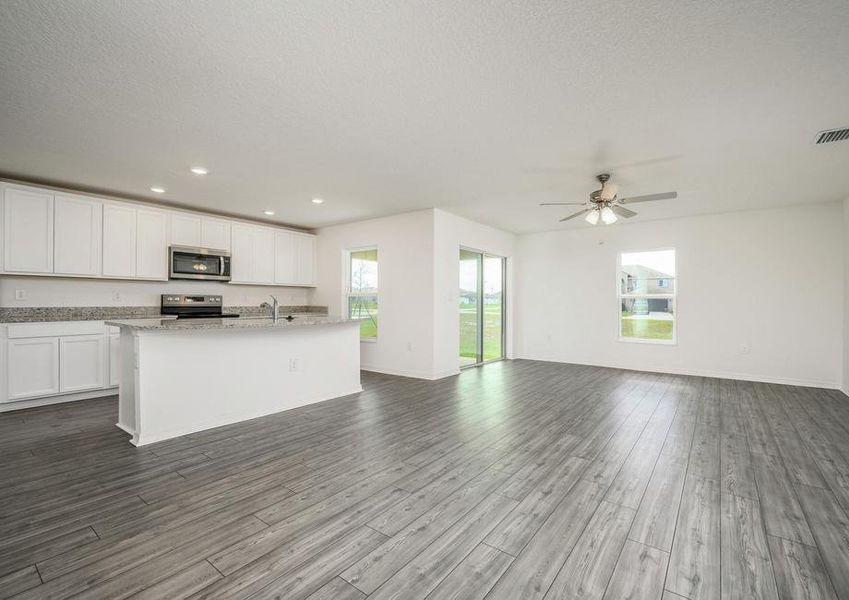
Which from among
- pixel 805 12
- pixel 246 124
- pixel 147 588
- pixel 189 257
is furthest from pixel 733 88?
pixel 189 257

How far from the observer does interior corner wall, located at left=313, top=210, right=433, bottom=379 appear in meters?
5.70

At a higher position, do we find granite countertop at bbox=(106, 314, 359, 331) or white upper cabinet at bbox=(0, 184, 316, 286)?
white upper cabinet at bbox=(0, 184, 316, 286)

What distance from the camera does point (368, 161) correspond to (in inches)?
148

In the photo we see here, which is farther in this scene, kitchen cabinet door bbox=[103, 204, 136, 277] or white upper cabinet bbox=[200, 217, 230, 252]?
white upper cabinet bbox=[200, 217, 230, 252]

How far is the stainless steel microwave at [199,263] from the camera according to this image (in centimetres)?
530

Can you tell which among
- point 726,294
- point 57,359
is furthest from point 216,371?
point 726,294

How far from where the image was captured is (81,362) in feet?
14.7

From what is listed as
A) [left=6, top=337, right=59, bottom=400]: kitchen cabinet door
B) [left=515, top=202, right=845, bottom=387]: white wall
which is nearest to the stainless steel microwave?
[left=6, top=337, right=59, bottom=400]: kitchen cabinet door

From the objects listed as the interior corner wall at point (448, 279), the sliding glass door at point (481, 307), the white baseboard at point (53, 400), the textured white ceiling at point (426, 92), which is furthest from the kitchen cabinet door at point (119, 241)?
the sliding glass door at point (481, 307)

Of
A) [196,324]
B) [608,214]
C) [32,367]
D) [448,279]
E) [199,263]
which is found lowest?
[32,367]

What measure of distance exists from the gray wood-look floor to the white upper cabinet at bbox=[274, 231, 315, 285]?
136 inches

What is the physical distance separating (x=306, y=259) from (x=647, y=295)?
6.04 metres

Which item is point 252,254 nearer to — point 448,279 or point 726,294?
point 448,279

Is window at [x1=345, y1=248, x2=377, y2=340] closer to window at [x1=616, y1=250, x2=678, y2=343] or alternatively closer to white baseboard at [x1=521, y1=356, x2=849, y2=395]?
white baseboard at [x1=521, y1=356, x2=849, y2=395]
